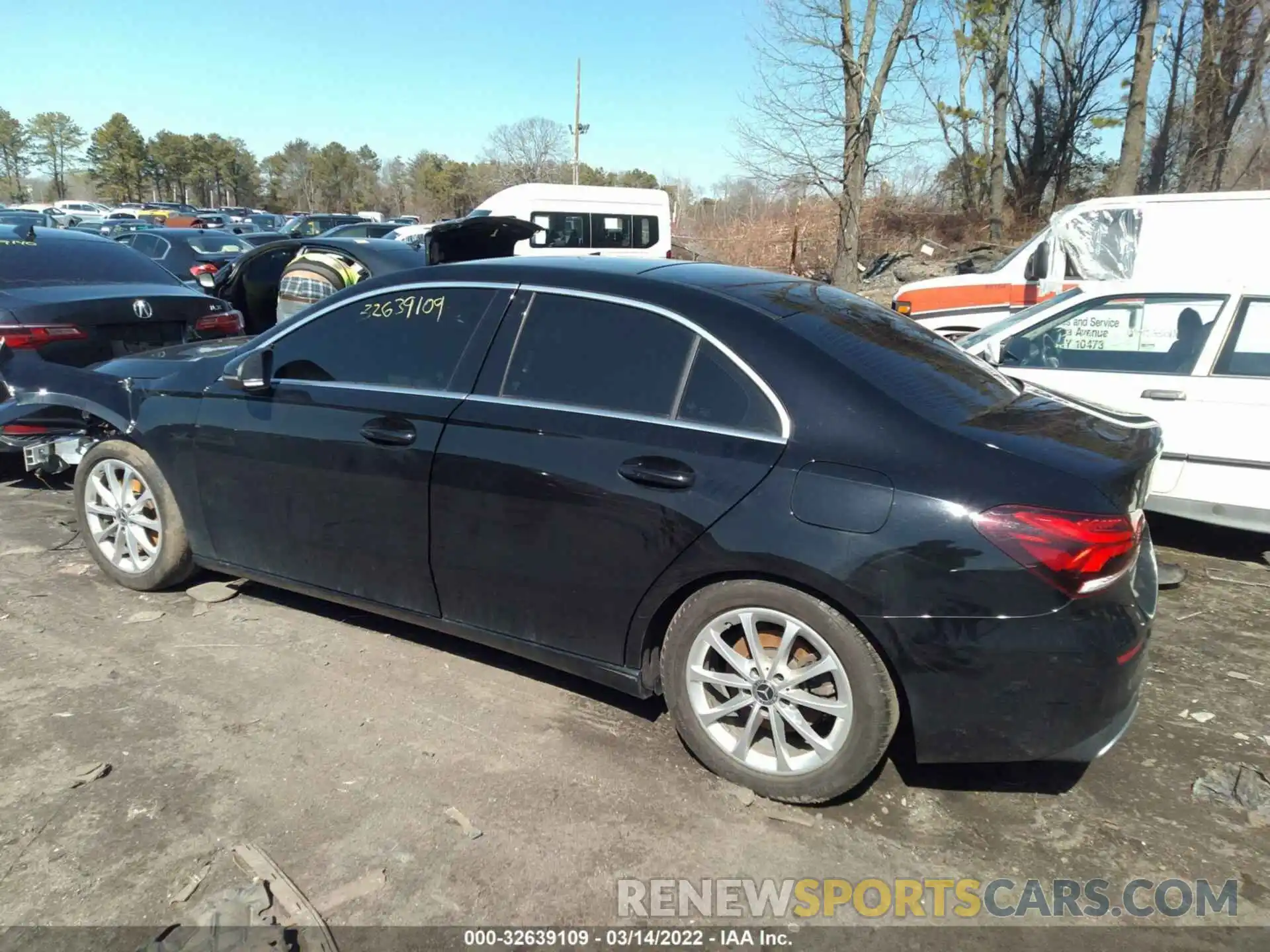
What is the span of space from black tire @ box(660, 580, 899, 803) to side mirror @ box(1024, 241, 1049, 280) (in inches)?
326

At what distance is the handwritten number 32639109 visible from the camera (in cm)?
359

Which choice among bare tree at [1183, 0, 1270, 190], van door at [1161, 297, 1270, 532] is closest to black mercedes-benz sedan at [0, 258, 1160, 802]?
van door at [1161, 297, 1270, 532]

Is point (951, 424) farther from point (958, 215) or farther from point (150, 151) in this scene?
point (150, 151)

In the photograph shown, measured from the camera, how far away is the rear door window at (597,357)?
307cm

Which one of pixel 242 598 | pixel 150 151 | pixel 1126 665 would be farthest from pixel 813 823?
pixel 150 151

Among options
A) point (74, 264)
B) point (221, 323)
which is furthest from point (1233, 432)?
point (74, 264)

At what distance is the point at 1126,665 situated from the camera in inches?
103

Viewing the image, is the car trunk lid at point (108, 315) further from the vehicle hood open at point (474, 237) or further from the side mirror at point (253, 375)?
the side mirror at point (253, 375)

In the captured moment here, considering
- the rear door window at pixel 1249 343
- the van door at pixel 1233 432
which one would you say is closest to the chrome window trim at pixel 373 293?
the van door at pixel 1233 432

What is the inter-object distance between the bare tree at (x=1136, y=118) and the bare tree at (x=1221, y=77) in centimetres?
744

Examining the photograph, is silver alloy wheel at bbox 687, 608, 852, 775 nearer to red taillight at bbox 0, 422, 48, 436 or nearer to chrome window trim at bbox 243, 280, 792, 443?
chrome window trim at bbox 243, 280, 792, 443

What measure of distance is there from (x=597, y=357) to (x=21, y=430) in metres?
4.28

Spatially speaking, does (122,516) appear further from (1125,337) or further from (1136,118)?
(1136,118)

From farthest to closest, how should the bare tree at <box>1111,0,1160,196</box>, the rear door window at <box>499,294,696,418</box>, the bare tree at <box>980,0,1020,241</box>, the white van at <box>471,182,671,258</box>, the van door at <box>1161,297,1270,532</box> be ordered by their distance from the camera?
the bare tree at <box>980,0,1020,241</box> < the bare tree at <box>1111,0,1160,196</box> < the white van at <box>471,182,671,258</box> < the van door at <box>1161,297,1270,532</box> < the rear door window at <box>499,294,696,418</box>
